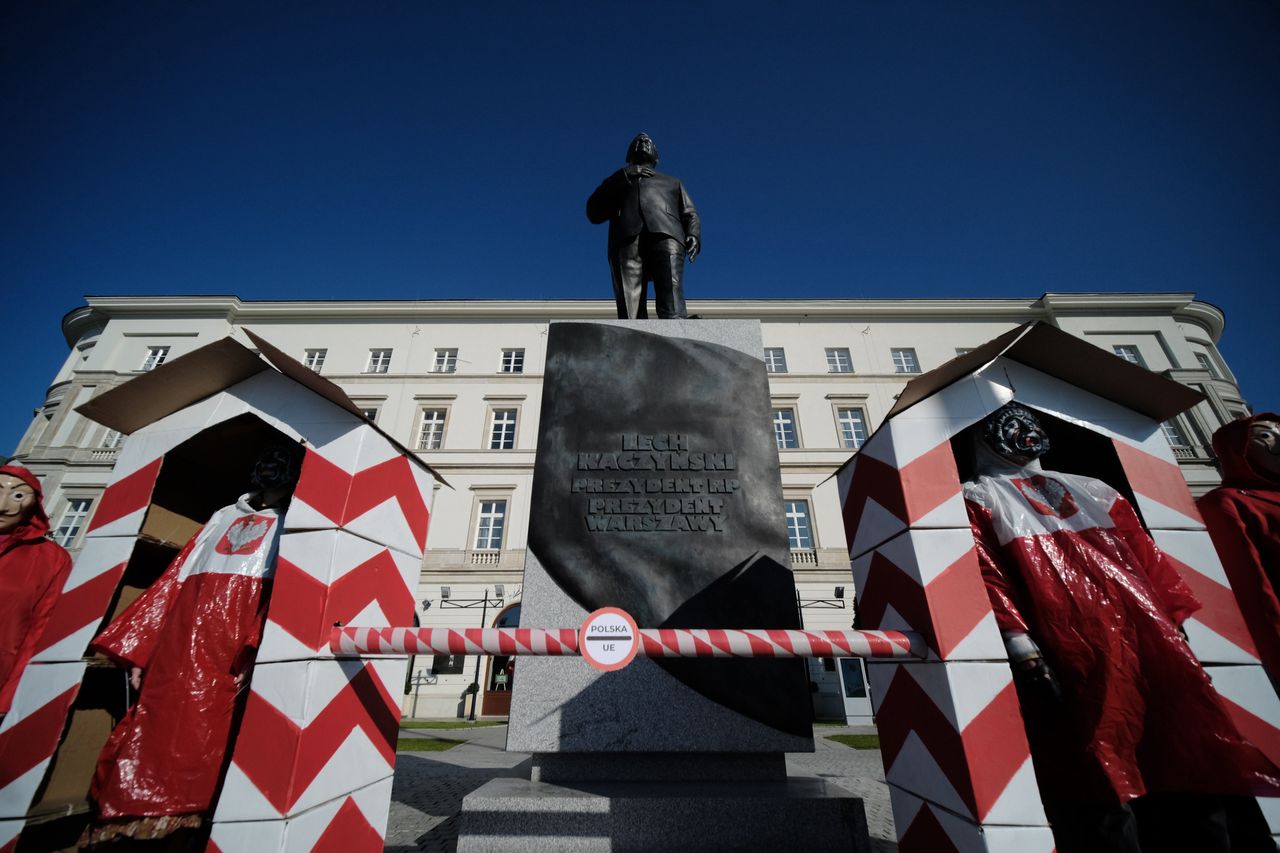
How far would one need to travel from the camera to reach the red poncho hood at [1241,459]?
258cm

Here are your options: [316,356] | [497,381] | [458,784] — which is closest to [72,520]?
[316,356]

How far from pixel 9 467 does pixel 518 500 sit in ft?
53.9

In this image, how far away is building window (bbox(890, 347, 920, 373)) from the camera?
22.7 meters

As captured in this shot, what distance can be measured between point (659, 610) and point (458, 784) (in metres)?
3.44

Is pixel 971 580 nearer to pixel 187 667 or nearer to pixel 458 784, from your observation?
pixel 187 667

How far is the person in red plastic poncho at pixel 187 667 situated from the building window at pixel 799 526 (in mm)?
17488

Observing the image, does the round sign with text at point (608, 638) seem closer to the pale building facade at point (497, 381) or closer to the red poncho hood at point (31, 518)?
the red poncho hood at point (31, 518)

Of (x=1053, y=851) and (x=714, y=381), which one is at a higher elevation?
(x=714, y=381)

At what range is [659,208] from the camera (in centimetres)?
427

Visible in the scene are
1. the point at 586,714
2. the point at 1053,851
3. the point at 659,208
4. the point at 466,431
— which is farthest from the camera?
the point at 466,431

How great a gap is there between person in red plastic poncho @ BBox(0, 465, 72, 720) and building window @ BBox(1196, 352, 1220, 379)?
33.8 m

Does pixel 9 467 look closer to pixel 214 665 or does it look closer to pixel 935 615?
pixel 214 665

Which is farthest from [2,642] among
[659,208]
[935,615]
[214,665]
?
[659,208]

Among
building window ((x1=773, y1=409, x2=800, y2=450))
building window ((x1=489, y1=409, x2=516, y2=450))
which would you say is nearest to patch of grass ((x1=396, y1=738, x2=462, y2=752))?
building window ((x1=489, y1=409, x2=516, y2=450))
